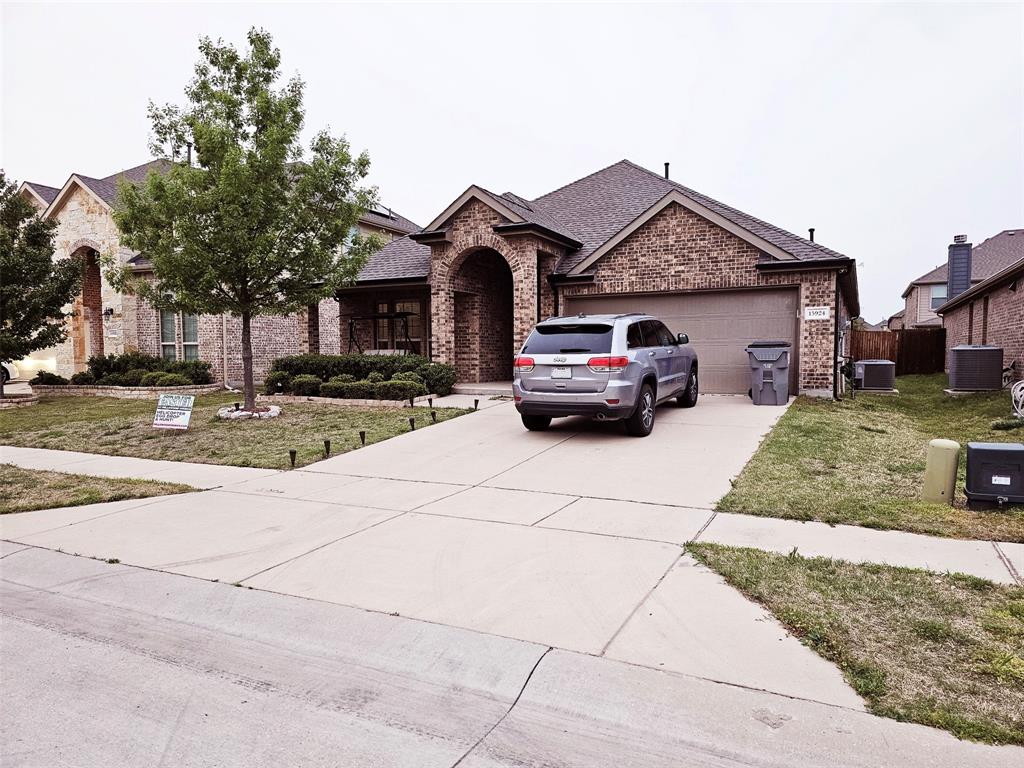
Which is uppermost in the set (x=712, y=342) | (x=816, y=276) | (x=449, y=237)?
(x=449, y=237)

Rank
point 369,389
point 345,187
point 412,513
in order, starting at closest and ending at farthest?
1. point 412,513
2. point 345,187
3. point 369,389

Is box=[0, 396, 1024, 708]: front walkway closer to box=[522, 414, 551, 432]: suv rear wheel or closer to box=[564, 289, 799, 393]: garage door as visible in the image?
box=[522, 414, 551, 432]: suv rear wheel

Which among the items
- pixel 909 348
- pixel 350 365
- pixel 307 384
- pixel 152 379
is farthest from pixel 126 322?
pixel 909 348

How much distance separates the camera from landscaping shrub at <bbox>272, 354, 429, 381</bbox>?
16219 mm

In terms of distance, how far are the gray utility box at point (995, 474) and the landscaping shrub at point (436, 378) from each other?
11477 millimetres

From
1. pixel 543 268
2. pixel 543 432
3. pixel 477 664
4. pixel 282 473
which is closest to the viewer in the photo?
pixel 477 664

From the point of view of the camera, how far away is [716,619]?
4.07m

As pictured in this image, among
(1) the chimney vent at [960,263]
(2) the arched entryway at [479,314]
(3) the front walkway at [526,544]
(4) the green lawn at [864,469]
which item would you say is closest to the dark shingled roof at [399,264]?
(2) the arched entryway at [479,314]

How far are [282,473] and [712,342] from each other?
10333 millimetres

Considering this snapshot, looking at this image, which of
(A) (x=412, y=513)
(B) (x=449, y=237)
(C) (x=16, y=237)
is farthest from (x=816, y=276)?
(C) (x=16, y=237)

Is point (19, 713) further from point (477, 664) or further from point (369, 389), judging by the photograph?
point (369, 389)

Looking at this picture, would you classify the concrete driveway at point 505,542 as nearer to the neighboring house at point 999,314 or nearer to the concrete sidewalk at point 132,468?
the concrete sidewalk at point 132,468

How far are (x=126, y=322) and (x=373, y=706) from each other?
23.2 metres

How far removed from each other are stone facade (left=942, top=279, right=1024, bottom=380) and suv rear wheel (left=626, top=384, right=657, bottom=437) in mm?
10590
